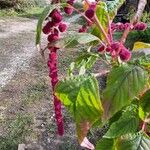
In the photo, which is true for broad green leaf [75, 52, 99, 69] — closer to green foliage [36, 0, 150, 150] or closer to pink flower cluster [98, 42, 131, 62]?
green foliage [36, 0, 150, 150]

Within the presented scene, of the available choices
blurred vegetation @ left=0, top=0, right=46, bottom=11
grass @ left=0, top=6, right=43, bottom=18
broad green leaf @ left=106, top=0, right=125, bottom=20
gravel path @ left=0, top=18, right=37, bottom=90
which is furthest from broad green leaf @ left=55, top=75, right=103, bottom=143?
blurred vegetation @ left=0, top=0, right=46, bottom=11

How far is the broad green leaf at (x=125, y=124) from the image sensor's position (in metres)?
1.57

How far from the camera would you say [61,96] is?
1.47m

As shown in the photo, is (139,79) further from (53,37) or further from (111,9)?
(111,9)

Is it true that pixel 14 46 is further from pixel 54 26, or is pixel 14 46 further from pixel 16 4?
pixel 54 26

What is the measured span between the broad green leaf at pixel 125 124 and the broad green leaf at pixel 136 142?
0.03 metres

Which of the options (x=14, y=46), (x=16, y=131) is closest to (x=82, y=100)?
(x=16, y=131)

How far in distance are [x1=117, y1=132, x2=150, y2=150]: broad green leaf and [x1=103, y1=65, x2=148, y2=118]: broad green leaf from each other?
213 mm

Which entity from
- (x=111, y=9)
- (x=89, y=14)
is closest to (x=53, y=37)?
(x=89, y=14)

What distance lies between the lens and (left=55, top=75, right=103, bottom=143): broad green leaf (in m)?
1.43

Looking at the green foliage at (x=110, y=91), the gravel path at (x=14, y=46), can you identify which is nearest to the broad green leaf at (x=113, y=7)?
the green foliage at (x=110, y=91)

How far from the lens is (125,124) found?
1579 mm

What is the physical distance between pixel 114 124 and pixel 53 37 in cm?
40

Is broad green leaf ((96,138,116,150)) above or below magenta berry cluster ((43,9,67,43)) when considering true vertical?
below
